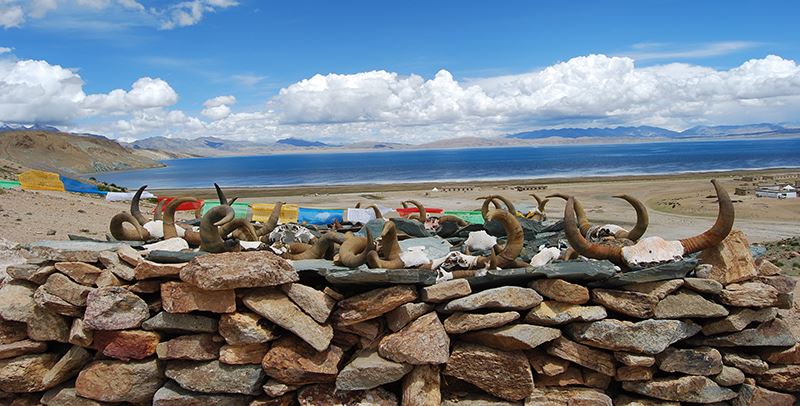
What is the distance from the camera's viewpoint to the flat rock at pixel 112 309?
600 cm

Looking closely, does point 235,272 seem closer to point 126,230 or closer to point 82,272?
point 82,272

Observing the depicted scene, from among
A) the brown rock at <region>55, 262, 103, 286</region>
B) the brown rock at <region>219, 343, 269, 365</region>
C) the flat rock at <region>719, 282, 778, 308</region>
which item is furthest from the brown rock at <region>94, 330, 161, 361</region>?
the flat rock at <region>719, 282, 778, 308</region>

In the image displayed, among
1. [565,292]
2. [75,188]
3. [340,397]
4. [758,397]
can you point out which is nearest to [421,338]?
[340,397]

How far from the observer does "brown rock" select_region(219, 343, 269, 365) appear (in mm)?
5926

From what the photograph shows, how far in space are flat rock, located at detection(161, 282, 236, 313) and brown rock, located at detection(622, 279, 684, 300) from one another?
401 centimetres

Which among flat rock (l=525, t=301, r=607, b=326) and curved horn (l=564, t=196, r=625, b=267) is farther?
curved horn (l=564, t=196, r=625, b=267)

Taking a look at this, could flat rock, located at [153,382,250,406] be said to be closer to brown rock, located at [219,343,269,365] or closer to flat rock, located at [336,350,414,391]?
brown rock, located at [219,343,269,365]

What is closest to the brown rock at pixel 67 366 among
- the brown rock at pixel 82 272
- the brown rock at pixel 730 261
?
the brown rock at pixel 82 272

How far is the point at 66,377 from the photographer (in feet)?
21.2

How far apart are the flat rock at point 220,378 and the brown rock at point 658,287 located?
12.8 ft

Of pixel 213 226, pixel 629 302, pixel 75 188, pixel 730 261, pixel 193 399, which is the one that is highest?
pixel 213 226

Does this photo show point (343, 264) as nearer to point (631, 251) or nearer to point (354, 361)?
point (354, 361)

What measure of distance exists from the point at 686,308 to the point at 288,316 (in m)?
3.99

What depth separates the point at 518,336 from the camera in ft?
18.5
